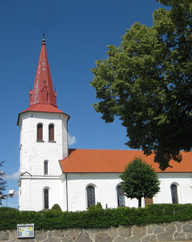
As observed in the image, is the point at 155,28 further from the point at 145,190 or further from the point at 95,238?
the point at 145,190

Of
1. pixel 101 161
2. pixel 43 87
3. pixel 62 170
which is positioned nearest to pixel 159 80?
pixel 62 170

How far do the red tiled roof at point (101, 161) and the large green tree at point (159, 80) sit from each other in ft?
46.0

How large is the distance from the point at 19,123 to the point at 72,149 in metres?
7.17

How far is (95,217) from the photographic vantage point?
1416 centimetres

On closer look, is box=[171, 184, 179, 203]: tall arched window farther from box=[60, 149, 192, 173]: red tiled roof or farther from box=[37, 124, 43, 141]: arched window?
box=[37, 124, 43, 141]: arched window

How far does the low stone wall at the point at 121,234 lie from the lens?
43.2 feet

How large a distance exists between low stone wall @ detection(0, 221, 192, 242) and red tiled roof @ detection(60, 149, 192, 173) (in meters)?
12.9

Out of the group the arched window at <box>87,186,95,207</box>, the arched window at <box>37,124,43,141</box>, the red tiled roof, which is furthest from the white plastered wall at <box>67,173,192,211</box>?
the arched window at <box>37,124,43,141</box>

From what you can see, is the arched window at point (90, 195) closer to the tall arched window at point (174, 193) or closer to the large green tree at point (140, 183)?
the large green tree at point (140, 183)

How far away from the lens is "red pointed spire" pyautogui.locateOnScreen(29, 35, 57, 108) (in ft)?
107

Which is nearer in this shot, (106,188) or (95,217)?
(95,217)

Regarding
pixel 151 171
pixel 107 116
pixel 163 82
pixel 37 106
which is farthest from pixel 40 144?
pixel 163 82

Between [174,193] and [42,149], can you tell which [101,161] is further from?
[174,193]

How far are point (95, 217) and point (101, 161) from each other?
55.6 ft
